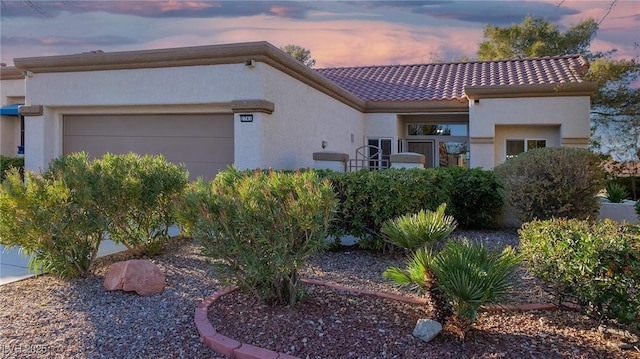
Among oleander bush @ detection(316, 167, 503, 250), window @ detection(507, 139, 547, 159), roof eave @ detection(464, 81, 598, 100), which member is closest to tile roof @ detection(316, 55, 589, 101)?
roof eave @ detection(464, 81, 598, 100)

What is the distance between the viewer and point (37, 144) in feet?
40.0

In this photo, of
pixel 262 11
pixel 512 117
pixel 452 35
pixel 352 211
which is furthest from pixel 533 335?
pixel 512 117

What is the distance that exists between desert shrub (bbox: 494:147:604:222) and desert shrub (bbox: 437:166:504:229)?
0.95 metres

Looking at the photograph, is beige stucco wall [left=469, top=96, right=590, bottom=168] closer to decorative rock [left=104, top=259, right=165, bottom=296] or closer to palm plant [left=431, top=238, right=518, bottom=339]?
palm plant [left=431, top=238, right=518, bottom=339]

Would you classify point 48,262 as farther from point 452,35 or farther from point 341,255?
point 452,35

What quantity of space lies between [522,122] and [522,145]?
1031 mm

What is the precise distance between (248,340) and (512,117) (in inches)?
499

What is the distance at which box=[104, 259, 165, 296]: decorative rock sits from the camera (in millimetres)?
5375

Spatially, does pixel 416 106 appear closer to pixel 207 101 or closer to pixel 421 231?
pixel 207 101

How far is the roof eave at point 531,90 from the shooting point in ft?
44.4

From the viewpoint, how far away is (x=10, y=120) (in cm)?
1712

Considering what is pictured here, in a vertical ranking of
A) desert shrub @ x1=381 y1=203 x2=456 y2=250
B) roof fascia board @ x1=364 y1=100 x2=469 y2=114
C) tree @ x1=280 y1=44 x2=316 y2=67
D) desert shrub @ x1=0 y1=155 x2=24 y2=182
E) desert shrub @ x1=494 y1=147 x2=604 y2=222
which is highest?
tree @ x1=280 y1=44 x2=316 y2=67

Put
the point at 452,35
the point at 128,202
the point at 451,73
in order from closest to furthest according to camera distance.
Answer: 1. the point at 128,202
2. the point at 452,35
3. the point at 451,73

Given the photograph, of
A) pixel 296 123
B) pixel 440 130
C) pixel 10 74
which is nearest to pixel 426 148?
pixel 440 130
